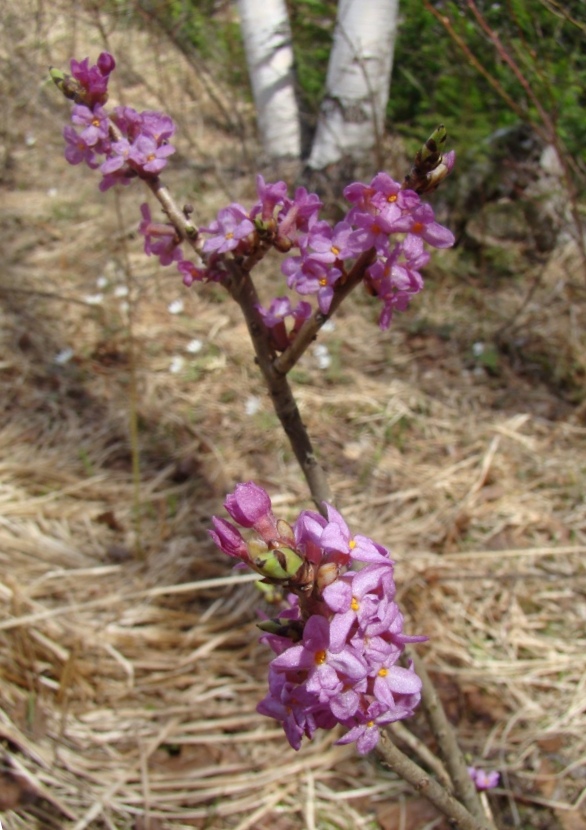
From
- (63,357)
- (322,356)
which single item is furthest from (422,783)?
(63,357)

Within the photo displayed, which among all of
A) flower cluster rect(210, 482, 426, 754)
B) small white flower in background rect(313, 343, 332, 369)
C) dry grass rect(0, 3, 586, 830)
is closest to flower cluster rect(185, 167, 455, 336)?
flower cluster rect(210, 482, 426, 754)

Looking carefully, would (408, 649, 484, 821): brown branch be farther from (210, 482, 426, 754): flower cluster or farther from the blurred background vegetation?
the blurred background vegetation

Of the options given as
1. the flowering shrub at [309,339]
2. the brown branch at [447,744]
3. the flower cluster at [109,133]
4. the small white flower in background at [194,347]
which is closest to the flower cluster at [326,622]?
the flowering shrub at [309,339]

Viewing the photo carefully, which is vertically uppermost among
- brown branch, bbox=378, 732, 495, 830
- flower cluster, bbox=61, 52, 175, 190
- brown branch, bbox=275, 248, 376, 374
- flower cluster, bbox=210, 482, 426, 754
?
flower cluster, bbox=61, 52, 175, 190

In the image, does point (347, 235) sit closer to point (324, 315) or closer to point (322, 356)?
point (324, 315)

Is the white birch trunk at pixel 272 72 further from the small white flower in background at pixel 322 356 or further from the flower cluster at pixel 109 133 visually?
the flower cluster at pixel 109 133
